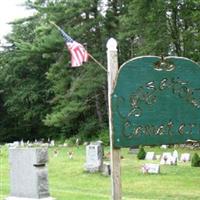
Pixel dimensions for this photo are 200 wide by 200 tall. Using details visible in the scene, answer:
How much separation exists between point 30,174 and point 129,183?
15.6 feet

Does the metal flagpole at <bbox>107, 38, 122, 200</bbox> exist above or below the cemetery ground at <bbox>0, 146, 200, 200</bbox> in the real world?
above

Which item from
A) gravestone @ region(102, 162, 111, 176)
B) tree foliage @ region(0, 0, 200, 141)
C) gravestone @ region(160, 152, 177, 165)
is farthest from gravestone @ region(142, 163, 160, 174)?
tree foliage @ region(0, 0, 200, 141)

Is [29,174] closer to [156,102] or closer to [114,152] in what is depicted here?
[114,152]

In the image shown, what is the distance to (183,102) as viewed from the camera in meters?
4.16

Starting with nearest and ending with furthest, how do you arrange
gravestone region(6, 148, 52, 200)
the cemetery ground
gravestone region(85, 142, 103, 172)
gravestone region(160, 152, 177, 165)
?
gravestone region(6, 148, 52, 200), the cemetery ground, gravestone region(85, 142, 103, 172), gravestone region(160, 152, 177, 165)

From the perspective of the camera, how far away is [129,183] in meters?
14.8

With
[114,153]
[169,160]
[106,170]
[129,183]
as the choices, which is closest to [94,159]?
[106,170]

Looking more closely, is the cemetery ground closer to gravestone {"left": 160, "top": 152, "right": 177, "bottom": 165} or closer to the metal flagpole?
gravestone {"left": 160, "top": 152, "right": 177, "bottom": 165}

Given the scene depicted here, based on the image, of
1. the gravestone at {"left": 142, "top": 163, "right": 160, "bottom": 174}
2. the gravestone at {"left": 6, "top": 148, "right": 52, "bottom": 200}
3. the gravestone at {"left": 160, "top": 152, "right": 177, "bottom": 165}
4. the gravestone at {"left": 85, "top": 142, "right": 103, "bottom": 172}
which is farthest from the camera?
the gravestone at {"left": 160, "top": 152, "right": 177, "bottom": 165}

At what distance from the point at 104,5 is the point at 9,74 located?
1289 cm

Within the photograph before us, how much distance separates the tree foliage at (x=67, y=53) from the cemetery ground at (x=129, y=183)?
11646mm

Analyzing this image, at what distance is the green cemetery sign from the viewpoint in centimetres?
398

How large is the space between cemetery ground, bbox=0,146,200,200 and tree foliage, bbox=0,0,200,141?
459 inches

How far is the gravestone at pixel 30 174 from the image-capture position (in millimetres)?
10523
